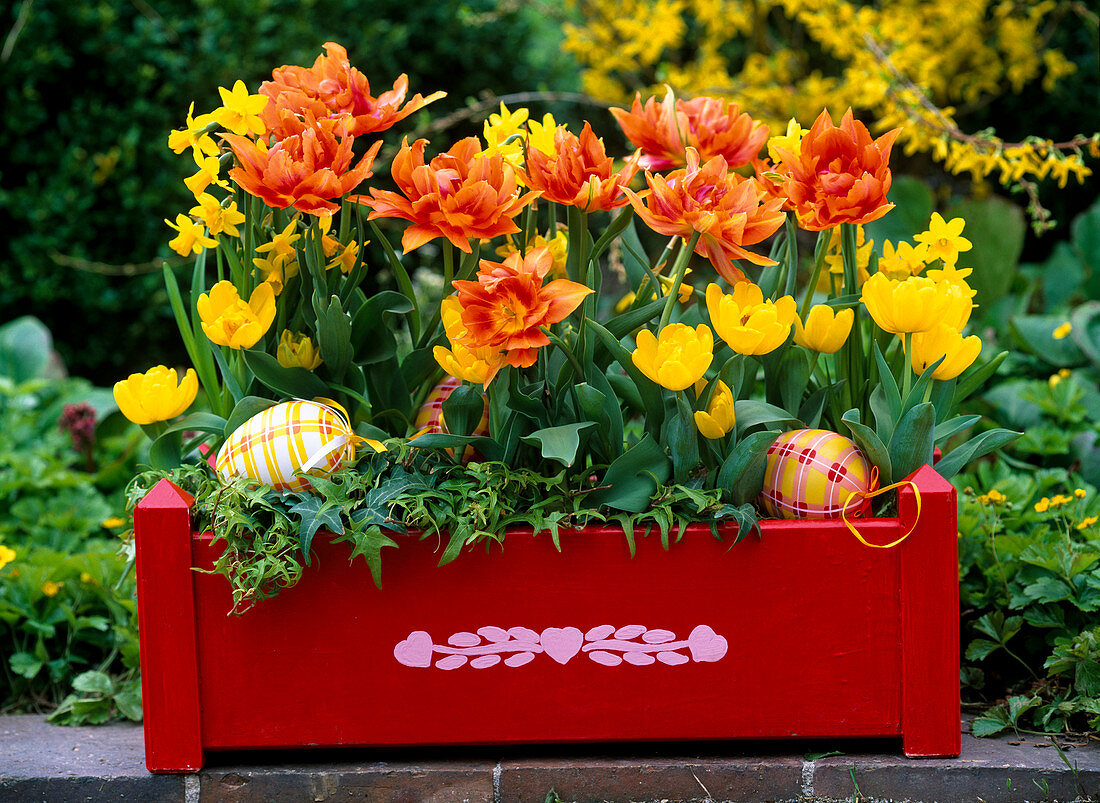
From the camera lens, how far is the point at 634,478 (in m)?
1.32

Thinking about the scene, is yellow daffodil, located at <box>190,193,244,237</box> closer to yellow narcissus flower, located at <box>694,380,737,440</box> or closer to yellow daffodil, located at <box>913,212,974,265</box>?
yellow narcissus flower, located at <box>694,380,737,440</box>

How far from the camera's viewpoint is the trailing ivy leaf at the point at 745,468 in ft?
4.18

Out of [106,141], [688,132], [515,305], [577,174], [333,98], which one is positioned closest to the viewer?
[515,305]

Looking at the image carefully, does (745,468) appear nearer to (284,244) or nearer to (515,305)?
(515,305)

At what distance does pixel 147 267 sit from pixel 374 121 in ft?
6.26

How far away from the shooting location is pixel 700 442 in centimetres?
137

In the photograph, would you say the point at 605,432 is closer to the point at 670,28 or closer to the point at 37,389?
the point at 37,389

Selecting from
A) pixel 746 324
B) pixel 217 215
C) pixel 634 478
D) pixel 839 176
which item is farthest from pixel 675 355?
pixel 217 215

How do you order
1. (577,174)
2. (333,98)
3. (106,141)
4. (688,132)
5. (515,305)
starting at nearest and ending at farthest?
(515,305) → (577,174) → (333,98) → (688,132) → (106,141)

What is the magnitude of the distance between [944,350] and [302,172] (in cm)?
86

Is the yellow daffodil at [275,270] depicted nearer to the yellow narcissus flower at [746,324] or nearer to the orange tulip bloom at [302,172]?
the orange tulip bloom at [302,172]

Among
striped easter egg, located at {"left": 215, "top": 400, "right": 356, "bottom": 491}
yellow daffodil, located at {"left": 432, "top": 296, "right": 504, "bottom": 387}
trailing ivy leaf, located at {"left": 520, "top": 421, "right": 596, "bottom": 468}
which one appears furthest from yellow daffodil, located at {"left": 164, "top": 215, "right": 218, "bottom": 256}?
trailing ivy leaf, located at {"left": 520, "top": 421, "right": 596, "bottom": 468}

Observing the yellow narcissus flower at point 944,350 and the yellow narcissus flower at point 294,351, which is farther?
the yellow narcissus flower at point 294,351

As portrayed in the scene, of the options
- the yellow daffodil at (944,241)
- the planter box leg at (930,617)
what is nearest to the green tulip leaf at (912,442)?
the planter box leg at (930,617)
